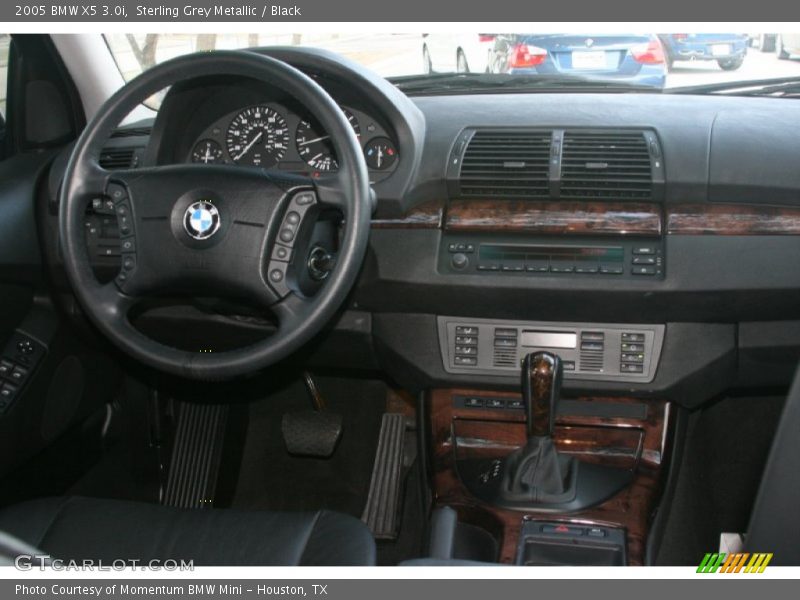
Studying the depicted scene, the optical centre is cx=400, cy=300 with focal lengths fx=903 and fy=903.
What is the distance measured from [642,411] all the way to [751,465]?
0.66 metres

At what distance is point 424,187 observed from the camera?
7.72ft

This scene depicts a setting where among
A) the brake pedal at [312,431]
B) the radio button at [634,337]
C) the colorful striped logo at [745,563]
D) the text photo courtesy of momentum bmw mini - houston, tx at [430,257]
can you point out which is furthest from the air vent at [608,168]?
the brake pedal at [312,431]

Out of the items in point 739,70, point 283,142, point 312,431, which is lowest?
point 312,431

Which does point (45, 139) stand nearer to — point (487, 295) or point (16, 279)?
point (16, 279)

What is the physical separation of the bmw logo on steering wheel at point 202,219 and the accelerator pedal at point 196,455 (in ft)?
4.45

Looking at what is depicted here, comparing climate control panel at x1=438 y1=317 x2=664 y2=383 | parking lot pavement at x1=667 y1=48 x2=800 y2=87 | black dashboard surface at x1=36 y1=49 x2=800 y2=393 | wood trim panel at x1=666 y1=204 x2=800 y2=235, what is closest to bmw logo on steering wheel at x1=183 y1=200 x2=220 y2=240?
black dashboard surface at x1=36 y1=49 x2=800 y2=393

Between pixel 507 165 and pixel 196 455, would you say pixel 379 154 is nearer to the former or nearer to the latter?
pixel 507 165

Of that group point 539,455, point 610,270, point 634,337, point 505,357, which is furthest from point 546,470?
point 610,270

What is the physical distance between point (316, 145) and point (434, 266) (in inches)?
17.6

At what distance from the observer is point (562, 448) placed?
2586 millimetres

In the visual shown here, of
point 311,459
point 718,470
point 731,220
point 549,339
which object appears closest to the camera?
point 731,220

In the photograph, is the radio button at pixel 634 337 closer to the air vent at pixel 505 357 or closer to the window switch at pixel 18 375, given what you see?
the air vent at pixel 505 357

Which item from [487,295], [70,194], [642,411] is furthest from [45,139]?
[642,411]

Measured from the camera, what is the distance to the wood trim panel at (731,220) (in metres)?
2.21
